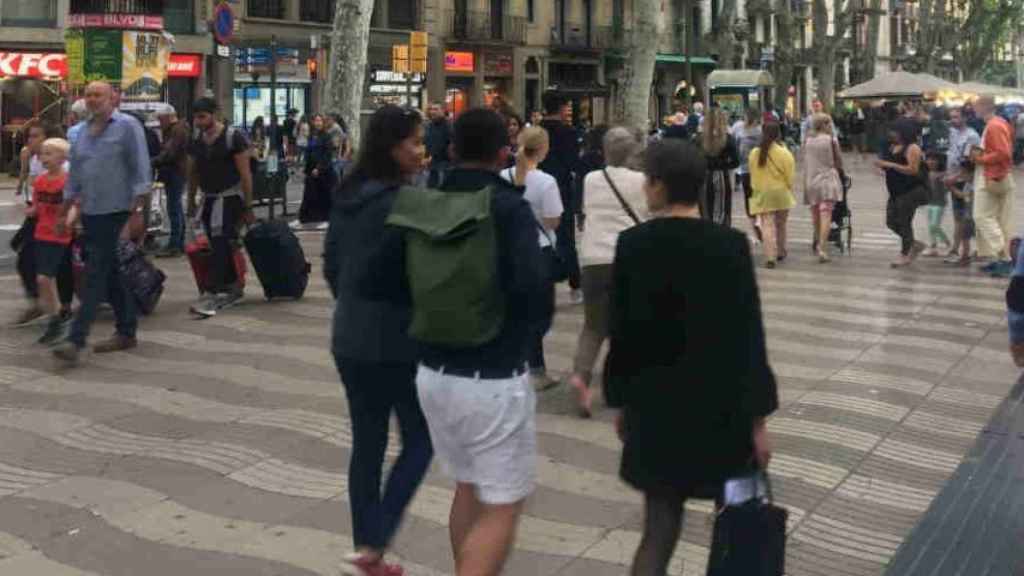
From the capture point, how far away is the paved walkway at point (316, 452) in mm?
5391

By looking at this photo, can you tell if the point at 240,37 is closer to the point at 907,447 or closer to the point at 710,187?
the point at 710,187

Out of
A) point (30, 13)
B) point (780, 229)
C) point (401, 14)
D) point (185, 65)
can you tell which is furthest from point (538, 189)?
point (401, 14)

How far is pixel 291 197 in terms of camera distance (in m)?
26.4

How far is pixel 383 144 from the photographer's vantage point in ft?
15.7

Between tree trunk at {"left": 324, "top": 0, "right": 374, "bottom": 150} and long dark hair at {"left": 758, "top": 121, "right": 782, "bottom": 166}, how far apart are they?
971cm

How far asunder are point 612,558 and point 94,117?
208 inches

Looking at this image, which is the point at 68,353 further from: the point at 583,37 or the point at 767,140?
the point at 583,37

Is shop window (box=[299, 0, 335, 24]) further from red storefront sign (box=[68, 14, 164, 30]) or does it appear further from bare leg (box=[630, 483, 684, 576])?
bare leg (box=[630, 483, 684, 576])

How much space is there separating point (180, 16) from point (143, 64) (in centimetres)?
1534

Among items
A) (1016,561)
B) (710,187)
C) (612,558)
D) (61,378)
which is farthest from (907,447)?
(710,187)

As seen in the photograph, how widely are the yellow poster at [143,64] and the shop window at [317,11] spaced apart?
60.8ft

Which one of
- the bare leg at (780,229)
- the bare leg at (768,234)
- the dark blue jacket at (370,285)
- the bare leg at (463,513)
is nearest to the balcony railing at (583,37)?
the bare leg at (780,229)

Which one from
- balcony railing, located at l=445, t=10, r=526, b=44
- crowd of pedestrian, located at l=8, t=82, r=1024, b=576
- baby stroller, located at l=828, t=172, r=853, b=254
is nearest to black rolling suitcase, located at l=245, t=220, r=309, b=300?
crowd of pedestrian, located at l=8, t=82, r=1024, b=576

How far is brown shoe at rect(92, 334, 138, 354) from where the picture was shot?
931 cm
